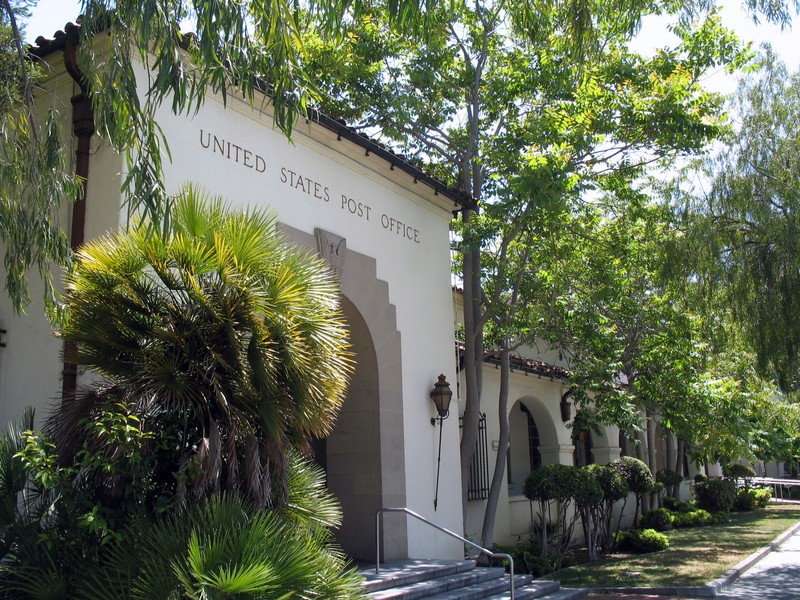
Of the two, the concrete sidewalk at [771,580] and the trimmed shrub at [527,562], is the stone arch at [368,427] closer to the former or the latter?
the trimmed shrub at [527,562]

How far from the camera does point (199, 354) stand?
575 cm

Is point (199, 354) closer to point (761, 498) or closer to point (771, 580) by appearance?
point (771, 580)

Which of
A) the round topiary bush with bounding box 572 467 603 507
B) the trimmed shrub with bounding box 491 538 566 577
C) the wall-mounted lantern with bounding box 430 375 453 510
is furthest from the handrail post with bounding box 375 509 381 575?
the round topiary bush with bounding box 572 467 603 507

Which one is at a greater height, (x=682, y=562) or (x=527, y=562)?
(x=527, y=562)

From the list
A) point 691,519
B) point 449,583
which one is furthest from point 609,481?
point 691,519

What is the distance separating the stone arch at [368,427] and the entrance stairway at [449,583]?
2.38 feet

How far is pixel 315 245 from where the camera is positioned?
9.57 metres

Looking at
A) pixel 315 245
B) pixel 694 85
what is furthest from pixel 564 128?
pixel 315 245

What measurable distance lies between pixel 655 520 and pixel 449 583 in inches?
447

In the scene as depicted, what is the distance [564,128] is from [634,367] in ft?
21.6

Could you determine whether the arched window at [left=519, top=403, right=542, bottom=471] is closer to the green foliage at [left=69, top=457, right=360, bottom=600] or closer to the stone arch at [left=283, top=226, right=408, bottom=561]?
the stone arch at [left=283, top=226, right=408, bottom=561]

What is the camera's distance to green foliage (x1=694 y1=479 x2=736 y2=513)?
24.1 metres

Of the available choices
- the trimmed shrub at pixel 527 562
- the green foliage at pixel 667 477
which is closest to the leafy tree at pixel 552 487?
the trimmed shrub at pixel 527 562

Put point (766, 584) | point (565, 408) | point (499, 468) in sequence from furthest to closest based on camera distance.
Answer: point (565, 408)
point (499, 468)
point (766, 584)
